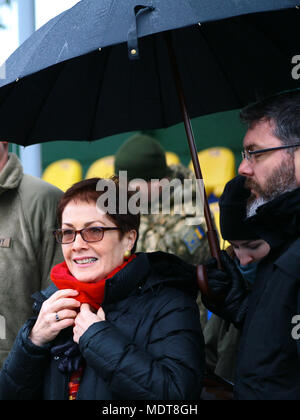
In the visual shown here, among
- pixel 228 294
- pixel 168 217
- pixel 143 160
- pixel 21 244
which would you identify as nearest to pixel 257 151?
pixel 228 294

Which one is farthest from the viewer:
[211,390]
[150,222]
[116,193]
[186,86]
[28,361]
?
[150,222]

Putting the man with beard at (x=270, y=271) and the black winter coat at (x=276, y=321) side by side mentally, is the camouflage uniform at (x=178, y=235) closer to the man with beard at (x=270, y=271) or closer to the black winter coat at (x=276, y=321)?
the man with beard at (x=270, y=271)

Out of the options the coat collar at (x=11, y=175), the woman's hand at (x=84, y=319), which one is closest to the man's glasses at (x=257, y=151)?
the woman's hand at (x=84, y=319)

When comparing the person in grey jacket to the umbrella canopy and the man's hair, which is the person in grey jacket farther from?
the man's hair

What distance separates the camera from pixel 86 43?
1668 mm

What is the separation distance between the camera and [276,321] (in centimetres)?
170

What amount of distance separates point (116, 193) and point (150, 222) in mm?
1778

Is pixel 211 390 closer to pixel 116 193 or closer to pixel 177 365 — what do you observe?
pixel 177 365

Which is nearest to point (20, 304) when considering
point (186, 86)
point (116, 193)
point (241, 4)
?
point (116, 193)

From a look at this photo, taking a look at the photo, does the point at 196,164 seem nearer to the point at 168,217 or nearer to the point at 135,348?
the point at 135,348

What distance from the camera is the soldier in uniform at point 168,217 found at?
3682 mm

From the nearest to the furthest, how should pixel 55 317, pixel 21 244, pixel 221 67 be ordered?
pixel 55 317, pixel 221 67, pixel 21 244

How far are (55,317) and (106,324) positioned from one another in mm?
230

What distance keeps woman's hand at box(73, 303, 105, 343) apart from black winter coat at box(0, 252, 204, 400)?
0.03m
